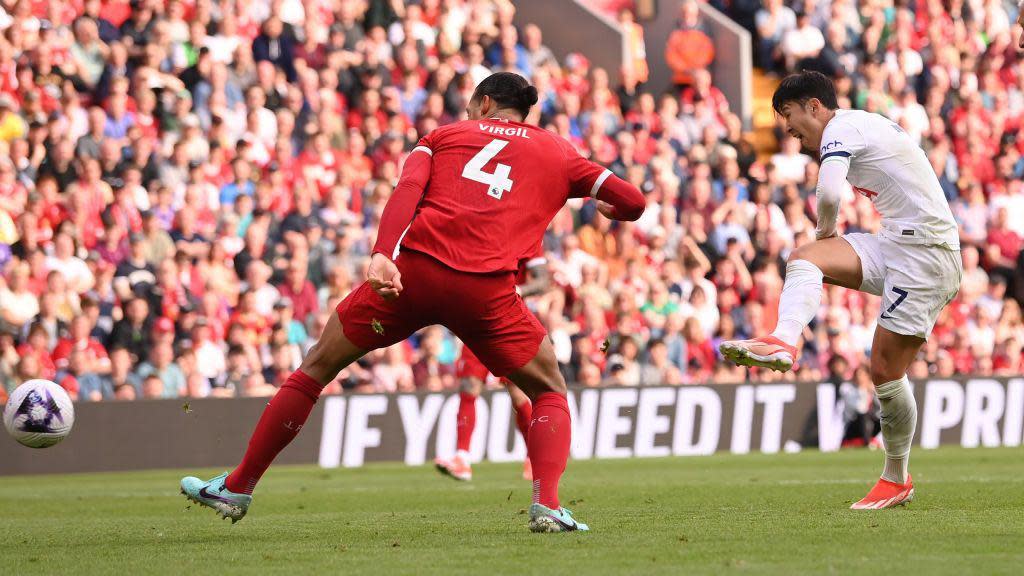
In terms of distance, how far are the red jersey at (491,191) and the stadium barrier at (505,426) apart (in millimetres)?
7241

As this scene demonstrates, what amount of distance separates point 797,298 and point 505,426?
9116 millimetres

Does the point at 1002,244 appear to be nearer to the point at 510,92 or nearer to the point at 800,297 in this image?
the point at 800,297

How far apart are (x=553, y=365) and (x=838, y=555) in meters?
1.90

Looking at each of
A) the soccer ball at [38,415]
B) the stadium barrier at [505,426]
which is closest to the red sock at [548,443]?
the soccer ball at [38,415]

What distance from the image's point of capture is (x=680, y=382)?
60.1 ft

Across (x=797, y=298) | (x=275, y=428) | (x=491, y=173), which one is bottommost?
(x=275, y=428)

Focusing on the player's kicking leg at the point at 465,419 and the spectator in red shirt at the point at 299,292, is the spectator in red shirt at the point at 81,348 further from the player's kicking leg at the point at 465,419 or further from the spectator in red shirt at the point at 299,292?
the player's kicking leg at the point at 465,419

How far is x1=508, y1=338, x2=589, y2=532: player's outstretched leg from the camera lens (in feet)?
25.5

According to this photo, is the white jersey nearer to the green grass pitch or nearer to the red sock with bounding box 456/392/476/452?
the green grass pitch

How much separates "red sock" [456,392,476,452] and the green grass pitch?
0.38m

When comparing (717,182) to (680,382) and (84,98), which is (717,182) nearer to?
(680,382)

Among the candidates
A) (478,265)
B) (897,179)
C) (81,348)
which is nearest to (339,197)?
(81,348)

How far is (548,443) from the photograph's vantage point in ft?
25.8

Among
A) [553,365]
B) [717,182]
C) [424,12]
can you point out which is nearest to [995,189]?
[717,182]
